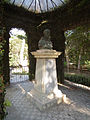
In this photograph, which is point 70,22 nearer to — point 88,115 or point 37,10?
point 37,10

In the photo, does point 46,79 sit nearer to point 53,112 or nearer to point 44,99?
point 44,99

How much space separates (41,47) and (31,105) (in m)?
1.91

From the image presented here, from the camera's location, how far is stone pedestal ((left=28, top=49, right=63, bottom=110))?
2.37 m

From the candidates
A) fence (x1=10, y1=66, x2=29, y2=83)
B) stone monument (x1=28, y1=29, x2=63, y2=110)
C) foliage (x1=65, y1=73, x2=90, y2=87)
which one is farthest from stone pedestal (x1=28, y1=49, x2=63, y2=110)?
Answer: fence (x1=10, y1=66, x2=29, y2=83)

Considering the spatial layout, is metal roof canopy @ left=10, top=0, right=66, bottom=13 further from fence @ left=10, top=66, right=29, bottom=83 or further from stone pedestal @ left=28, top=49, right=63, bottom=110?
fence @ left=10, top=66, right=29, bottom=83

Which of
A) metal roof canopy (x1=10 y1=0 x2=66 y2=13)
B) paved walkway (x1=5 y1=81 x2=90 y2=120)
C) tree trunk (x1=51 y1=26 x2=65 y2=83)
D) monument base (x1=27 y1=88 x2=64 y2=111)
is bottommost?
paved walkway (x1=5 y1=81 x2=90 y2=120)

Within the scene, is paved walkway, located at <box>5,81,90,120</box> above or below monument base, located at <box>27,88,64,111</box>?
below

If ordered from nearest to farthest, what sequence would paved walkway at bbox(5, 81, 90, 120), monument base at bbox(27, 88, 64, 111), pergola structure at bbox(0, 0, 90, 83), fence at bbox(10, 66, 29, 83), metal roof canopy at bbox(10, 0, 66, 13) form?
paved walkway at bbox(5, 81, 90, 120)
monument base at bbox(27, 88, 64, 111)
pergola structure at bbox(0, 0, 90, 83)
metal roof canopy at bbox(10, 0, 66, 13)
fence at bbox(10, 66, 29, 83)

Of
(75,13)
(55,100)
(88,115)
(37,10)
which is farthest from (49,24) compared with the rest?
(88,115)

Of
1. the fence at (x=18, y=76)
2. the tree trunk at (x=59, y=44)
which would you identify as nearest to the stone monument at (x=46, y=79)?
the tree trunk at (x=59, y=44)

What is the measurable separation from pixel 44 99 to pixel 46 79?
582 mm

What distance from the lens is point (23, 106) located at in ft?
8.10

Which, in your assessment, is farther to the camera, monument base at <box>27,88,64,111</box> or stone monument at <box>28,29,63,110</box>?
stone monument at <box>28,29,63,110</box>

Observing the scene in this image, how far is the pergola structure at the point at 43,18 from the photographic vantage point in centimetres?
368
